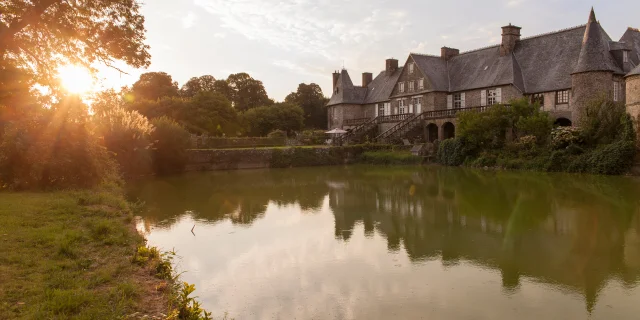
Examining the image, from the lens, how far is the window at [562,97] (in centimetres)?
2994

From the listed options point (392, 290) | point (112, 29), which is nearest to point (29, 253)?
point (392, 290)

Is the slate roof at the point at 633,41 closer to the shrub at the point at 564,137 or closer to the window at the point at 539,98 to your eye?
the window at the point at 539,98

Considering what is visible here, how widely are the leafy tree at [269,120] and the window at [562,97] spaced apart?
31325 millimetres

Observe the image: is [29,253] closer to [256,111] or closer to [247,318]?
[247,318]

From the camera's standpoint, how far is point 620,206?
15.0m

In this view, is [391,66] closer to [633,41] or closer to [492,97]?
[492,97]

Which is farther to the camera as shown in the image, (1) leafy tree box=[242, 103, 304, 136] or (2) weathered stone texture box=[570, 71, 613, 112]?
(1) leafy tree box=[242, 103, 304, 136]

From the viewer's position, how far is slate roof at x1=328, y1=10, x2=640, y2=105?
27906mm

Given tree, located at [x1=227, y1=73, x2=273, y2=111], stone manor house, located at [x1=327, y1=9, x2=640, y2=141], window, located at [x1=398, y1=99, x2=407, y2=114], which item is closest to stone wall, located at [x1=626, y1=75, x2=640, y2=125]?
stone manor house, located at [x1=327, y1=9, x2=640, y2=141]

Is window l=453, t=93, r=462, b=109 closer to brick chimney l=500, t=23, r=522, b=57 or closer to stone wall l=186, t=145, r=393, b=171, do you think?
brick chimney l=500, t=23, r=522, b=57

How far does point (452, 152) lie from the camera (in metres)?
32.7

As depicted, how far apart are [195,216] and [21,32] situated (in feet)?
23.0

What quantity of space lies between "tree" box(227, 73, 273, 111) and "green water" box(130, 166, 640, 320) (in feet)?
160

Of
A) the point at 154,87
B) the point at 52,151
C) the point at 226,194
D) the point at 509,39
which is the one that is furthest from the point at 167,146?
the point at 154,87
